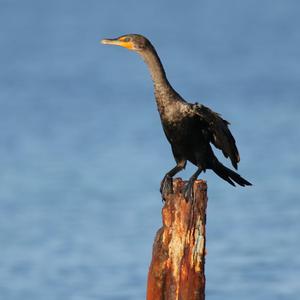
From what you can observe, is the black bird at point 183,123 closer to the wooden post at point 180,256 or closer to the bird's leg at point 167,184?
the bird's leg at point 167,184

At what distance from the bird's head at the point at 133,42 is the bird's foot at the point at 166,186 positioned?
67.8 inches

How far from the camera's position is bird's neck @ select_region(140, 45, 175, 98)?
33.5 feet

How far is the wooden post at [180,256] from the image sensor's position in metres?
8.17

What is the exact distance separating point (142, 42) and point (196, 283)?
3.48m

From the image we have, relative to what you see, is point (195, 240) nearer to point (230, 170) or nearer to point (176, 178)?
point (176, 178)

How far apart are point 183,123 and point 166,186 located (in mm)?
953

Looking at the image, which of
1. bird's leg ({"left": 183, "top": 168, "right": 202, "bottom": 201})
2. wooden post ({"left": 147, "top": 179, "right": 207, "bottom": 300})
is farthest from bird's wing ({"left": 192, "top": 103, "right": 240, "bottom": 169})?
wooden post ({"left": 147, "top": 179, "right": 207, "bottom": 300})

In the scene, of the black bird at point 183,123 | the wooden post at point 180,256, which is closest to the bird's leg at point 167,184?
the black bird at point 183,123

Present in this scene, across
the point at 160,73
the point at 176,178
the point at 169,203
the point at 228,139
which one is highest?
the point at 160,73

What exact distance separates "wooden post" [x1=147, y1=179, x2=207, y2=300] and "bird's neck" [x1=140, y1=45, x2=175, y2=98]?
226cm

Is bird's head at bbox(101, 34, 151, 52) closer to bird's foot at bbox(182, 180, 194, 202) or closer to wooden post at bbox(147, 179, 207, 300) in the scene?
bird's foot at bbox(182, 180, 194, 202)

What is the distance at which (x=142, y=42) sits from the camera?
10172 millimetres

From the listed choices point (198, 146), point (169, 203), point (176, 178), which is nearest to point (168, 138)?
point (198, 146)

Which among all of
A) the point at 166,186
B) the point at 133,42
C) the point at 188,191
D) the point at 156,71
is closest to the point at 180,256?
the point at 188,191
